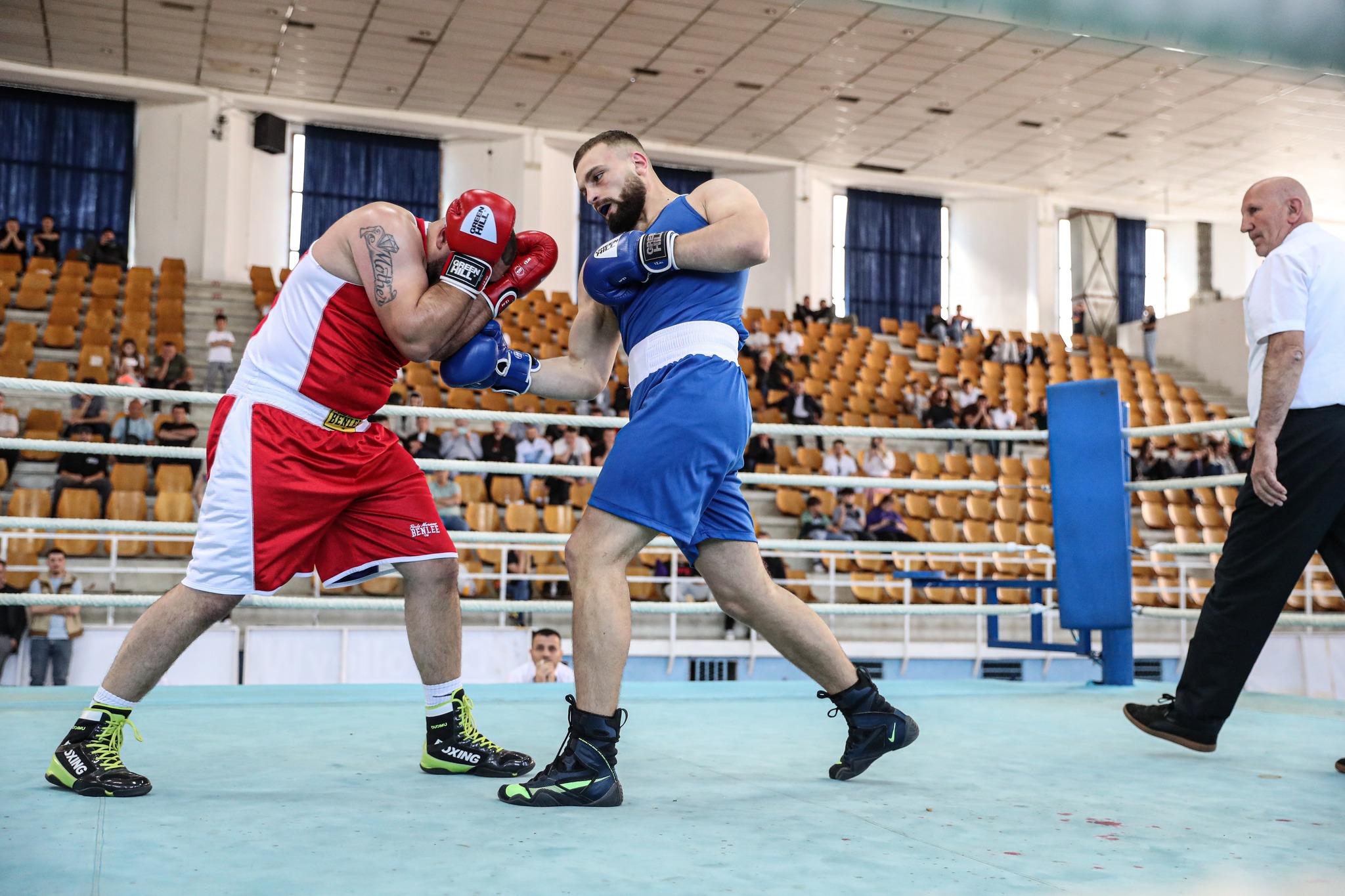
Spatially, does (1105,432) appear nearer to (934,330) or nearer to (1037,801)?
(1037,801)

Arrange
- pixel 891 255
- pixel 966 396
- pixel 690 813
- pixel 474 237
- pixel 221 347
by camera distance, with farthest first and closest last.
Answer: pixel 891 255 < pixel 966 396 < pixel 221 347 < pixel 474 237 < pixel 690 813

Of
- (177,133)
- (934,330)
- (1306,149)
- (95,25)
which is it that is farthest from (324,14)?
(1306,149)

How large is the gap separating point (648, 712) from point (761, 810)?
106 cm

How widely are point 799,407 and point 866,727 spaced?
8430 mm

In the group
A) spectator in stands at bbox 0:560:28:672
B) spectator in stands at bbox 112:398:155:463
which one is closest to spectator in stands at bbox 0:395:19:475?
spectator in stands at bbox 112:398:155:463

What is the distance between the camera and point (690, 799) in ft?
5.77

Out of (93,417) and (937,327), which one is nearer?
(93,417)

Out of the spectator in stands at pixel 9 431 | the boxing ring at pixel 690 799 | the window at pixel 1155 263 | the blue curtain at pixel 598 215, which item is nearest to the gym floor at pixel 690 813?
the boxing ring at pixel 690 799

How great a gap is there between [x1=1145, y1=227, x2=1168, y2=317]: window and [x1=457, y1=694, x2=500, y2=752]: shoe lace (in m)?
16.9

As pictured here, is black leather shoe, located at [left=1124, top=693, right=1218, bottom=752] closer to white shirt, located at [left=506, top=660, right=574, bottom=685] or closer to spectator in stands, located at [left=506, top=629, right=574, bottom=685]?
white shirt, located at [left=506, top=660, right=574, bottom=685]

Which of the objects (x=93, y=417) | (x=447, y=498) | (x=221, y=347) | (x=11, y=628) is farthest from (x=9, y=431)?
(x=447, y=498)

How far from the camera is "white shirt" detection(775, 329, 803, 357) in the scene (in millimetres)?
12000

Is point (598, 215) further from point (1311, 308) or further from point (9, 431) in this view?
point (1311, 308)

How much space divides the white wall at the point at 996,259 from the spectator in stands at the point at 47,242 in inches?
442
